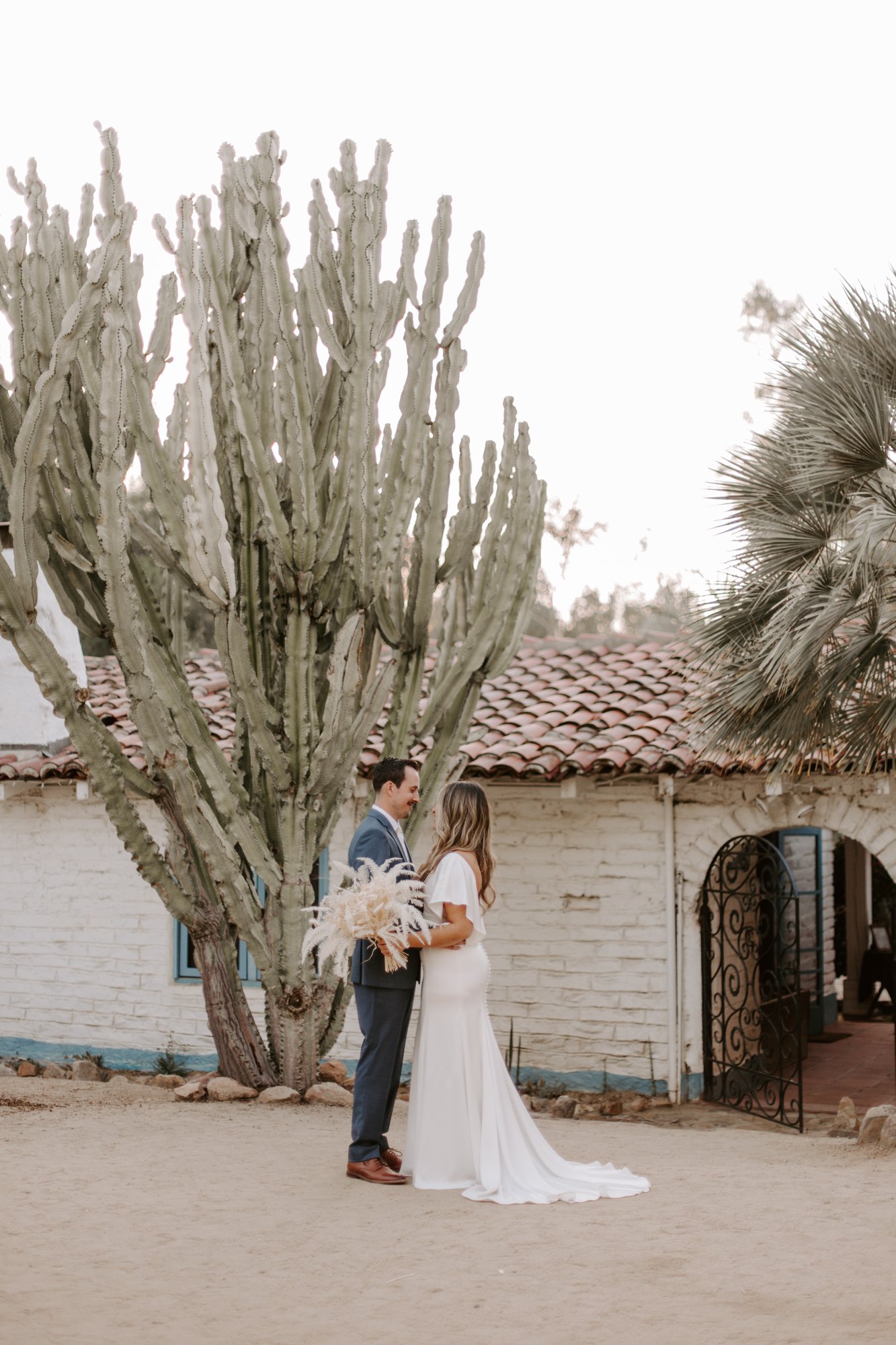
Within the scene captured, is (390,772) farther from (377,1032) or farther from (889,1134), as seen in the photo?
(889,1134)

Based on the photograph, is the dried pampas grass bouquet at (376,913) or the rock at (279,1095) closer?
the dried pampas grass bouquet at (376,913)

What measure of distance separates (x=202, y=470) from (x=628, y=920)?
5363mm

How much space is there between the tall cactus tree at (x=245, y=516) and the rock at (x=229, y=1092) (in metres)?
0.11

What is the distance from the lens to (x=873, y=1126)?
7484mm

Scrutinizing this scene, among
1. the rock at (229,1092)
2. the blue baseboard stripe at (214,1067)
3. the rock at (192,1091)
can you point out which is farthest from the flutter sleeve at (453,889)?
the blue baseboard stripe at (214,1067)

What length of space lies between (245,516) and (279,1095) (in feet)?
11.1

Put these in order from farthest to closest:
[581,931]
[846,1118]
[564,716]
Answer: [564,716]
[581,931]
[846,1118]

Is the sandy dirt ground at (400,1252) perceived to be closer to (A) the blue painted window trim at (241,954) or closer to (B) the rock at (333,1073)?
(B) the rock at (333,1073)

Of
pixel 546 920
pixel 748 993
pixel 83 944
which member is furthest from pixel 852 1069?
pixel 83 944

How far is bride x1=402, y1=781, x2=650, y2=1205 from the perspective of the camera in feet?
18.5

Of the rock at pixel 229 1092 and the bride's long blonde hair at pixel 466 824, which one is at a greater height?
the bride's long blonde hair at pixel 466 824

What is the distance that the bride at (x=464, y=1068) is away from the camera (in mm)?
5637

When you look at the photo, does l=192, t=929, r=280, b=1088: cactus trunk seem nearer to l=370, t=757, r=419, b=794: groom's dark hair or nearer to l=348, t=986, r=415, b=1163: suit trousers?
l=348, t=986, r=415, b=1163: suit trousers

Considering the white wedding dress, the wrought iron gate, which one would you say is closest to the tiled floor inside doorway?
the wrought iron gate
